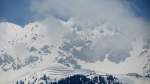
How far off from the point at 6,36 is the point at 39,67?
81.6ft

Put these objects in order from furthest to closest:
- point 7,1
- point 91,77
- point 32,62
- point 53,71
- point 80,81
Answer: point 32,62, point 53,71, point 91,77, point 80,81, point 7,1

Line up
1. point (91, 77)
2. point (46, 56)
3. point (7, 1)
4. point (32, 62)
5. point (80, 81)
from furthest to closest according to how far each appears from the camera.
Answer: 1. point (46, 56)
2. point (32, 62)
3. point (91, 77)
4. point (80, 81)
5. point (7, 1)

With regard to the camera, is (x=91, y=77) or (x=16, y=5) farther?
(x=91, y=77)

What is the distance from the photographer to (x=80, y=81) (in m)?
28.5

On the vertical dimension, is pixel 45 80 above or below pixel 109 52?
below

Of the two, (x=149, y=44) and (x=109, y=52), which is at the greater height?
(x=109, y=52)

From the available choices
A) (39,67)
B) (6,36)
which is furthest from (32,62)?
(6,36)

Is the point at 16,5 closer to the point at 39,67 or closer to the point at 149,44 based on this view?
the point at 149,44

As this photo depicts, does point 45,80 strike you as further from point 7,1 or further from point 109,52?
point 7,1

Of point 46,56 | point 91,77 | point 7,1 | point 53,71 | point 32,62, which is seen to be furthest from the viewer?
point 46,56

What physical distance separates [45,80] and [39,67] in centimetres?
589

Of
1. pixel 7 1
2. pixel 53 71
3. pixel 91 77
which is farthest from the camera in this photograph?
pixel 53 71

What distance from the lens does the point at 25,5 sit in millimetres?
13391

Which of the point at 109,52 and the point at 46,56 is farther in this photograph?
the point at 46,56
